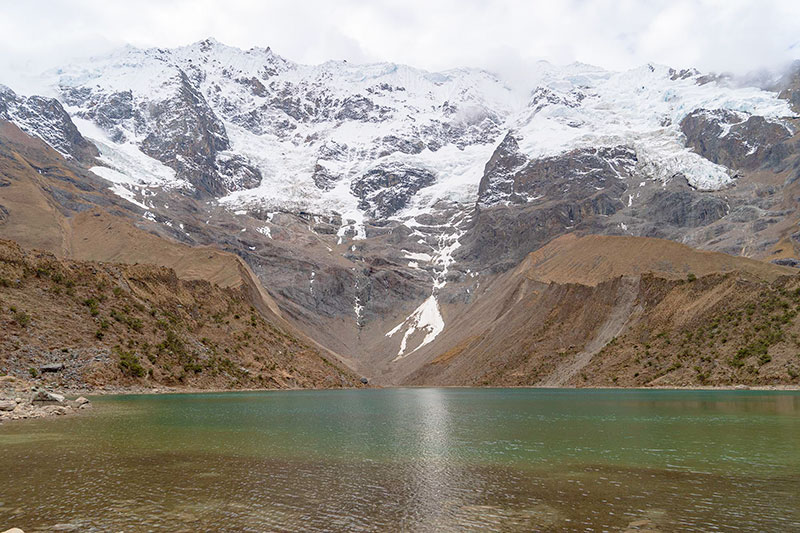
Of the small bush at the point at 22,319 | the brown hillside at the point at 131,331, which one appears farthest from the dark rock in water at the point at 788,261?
the small bush at the point at 22,319

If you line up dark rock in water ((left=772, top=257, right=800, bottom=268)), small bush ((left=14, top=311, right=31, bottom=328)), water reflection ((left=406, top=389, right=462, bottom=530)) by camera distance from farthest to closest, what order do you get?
1. dark rock in water ((left=772, top=257, right=800, bottom=268))
2. small bush ((left=14, top=311, right=31, bottom=328))
3. water reflection ((left=406, top=389, right=462, bottom=530))

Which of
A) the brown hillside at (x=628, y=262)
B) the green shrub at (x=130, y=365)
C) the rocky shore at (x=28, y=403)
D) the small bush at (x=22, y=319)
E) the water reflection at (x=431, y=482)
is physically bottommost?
the water reflection at (x=431, y=482)

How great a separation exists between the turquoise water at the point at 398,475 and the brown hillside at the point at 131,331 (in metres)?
25.9

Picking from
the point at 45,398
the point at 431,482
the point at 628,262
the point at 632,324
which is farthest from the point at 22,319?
the point at 628,262

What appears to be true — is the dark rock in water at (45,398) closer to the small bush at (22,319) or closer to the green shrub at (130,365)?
the small bush at (22,319)

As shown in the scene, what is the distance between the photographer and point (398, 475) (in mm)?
24250

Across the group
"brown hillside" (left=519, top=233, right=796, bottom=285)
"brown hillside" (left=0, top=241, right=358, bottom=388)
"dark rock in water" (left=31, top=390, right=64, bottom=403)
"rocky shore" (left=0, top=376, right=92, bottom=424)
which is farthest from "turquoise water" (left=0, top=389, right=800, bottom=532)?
"brown hillside" (left=519, top=233, right=796, bottom=285)

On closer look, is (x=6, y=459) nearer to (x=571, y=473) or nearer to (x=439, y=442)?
(x=439, y=442)

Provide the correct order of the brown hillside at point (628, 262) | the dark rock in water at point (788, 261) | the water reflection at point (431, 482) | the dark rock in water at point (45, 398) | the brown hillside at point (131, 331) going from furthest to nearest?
the dark rock in water at point (788, 261), the brown hillside at point (628, 262), the brown hillside at point (131, 331), the dark rock in water at point (45, 398), the water reflection at point (431, 482)

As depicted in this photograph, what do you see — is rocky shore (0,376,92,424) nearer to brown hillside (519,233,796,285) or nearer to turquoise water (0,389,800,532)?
turquoise water (0,389,800,532)

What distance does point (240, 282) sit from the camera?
124250mm

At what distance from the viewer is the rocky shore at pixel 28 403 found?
40.3m

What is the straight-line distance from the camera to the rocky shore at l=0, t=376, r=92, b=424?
4034 cm

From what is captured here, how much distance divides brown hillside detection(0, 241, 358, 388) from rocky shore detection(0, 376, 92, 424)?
6.62 m
